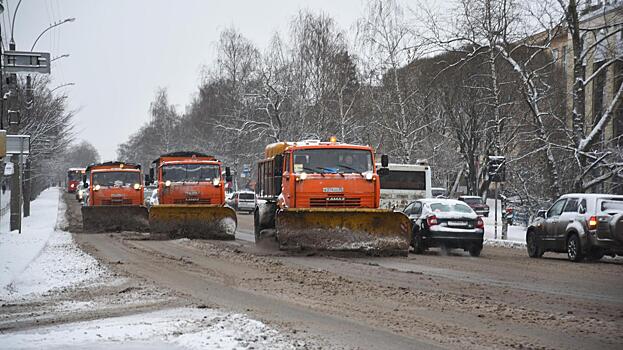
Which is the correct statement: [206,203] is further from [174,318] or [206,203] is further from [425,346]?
[425,346]

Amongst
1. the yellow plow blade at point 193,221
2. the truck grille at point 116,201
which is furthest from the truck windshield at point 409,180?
the truck grille at point 116,201

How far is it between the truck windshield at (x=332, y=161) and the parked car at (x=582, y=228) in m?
5.02

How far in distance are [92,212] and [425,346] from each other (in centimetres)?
2445

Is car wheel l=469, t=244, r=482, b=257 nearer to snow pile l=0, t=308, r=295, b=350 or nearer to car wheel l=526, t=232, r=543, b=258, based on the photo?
car wheel l=526, t=232, r=543, b=258

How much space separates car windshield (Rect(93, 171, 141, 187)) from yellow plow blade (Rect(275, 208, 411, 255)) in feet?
49.2

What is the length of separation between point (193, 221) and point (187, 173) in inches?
99.9

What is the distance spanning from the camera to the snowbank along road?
9.22 metres

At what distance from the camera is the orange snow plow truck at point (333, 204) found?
20000 mm

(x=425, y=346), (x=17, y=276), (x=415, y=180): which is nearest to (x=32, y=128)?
(x=415, y=180)

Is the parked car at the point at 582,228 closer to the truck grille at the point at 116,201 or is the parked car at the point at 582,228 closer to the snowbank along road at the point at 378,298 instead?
the snowbank along road at the point at 378,298

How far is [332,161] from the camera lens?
21203mm

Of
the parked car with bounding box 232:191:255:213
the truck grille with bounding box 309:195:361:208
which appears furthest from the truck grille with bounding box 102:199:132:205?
the parked car with bounding box 232:191:255:213

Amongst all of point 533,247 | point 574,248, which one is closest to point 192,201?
point 533,247

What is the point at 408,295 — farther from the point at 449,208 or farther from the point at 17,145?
the point at 17,145
